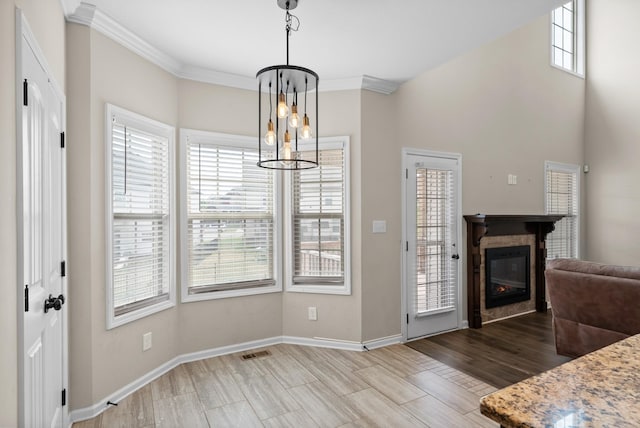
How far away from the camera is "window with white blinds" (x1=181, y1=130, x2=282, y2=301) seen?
3.34 m

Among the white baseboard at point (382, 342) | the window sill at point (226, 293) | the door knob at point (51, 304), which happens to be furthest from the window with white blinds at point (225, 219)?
the door knob at point (51, 304)

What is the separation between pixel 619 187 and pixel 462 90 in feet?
11.3

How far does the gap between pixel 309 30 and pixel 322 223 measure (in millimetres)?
1831

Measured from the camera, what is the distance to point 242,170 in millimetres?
3588

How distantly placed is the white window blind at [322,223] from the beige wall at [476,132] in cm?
24

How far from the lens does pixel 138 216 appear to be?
2855mm

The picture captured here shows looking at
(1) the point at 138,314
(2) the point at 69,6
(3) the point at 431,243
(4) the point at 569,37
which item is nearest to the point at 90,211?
(1) the point at 138,314

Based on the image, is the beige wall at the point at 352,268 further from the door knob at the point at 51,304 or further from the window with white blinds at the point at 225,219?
the door knob at the point at 51,304

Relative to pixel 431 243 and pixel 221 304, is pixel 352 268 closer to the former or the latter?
pixel 431 243

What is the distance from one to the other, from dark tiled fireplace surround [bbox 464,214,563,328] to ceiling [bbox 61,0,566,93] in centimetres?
209

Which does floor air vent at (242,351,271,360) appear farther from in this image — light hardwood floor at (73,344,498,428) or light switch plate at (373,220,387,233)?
light switch plate at (373,220,387,233)

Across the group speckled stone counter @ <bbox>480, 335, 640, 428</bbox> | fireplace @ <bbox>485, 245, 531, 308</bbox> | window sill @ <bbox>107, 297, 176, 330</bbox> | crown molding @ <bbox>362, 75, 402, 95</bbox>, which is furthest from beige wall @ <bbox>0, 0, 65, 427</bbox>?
fireplace @ <bbox>485, 245, 531, 308</bbox>

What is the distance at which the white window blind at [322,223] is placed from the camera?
3.66 meters

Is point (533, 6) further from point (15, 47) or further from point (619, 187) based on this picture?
point (619, 187)
